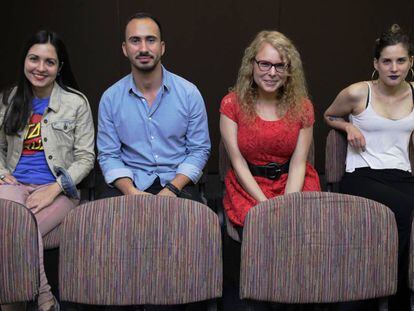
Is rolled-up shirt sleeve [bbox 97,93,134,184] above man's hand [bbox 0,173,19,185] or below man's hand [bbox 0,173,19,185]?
above

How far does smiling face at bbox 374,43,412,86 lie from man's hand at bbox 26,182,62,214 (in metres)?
1.68

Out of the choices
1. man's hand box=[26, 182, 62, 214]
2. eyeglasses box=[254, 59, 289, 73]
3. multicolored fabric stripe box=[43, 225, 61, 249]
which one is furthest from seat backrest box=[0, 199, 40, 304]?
eyeglasses box=[254, 59, 289, 73]

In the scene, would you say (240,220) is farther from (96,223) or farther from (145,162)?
(96,223)

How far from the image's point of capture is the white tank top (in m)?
2.75

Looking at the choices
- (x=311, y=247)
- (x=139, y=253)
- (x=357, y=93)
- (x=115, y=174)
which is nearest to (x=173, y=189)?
(x=115, y=174)

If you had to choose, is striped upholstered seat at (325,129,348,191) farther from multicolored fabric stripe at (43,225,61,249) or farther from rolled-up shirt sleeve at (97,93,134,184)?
multicolored fabric stripe at (43,225,61,249)

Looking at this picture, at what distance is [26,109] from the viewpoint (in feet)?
8.78

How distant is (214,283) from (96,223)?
0.45m

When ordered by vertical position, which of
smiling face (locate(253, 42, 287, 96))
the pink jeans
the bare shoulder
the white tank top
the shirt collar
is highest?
smiling face (locate(253, 42, 287, 96))

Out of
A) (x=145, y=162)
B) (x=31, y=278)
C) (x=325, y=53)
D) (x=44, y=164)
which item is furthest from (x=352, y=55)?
(x=31, y=278)

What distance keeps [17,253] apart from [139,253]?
410 mm

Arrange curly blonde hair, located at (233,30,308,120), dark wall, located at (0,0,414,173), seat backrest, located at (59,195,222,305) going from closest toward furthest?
seat backrest, located at (59,195,222,305) → curly blonde hair, located at (233,30,308,120) → dark wall, located at (0,0,414,173)

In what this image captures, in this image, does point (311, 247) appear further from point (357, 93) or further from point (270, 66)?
point (357, 93)

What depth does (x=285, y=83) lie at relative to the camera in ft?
8.61
